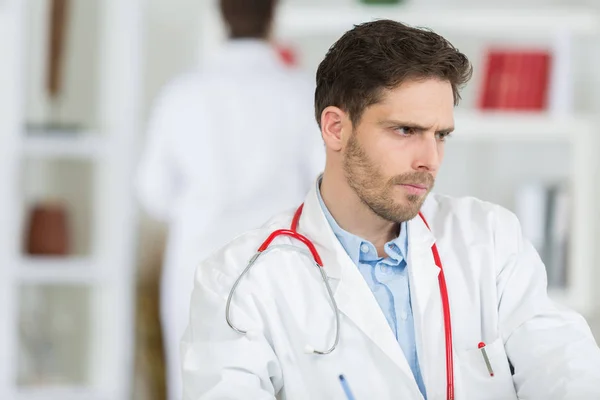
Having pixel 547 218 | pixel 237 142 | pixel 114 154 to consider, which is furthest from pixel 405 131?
pixel 114 154

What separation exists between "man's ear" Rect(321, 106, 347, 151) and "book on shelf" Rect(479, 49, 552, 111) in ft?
7.43

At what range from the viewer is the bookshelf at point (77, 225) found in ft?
12.2

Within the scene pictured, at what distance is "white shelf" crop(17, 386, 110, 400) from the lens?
3744 millimetres

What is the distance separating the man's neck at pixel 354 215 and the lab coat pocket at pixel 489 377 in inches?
8.3

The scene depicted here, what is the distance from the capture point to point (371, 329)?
1528 millimetres

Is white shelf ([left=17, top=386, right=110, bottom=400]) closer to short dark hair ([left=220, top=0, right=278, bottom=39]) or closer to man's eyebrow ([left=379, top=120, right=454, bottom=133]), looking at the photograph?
short dark hair ([left=220, top=0, right=278, bottom=39])

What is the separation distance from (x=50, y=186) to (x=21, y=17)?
0.59 metres

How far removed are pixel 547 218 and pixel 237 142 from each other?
1.30m

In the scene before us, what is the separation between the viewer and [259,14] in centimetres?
289

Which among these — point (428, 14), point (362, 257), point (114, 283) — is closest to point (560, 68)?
point (428, 14)

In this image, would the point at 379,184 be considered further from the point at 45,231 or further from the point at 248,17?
the point at 45,231

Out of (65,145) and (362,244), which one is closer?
(362,244)

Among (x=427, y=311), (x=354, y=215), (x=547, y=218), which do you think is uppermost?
(x=354, y=215)

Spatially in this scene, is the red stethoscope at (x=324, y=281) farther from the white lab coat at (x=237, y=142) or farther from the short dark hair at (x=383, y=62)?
the white lab coat at (x=237, y=142)
